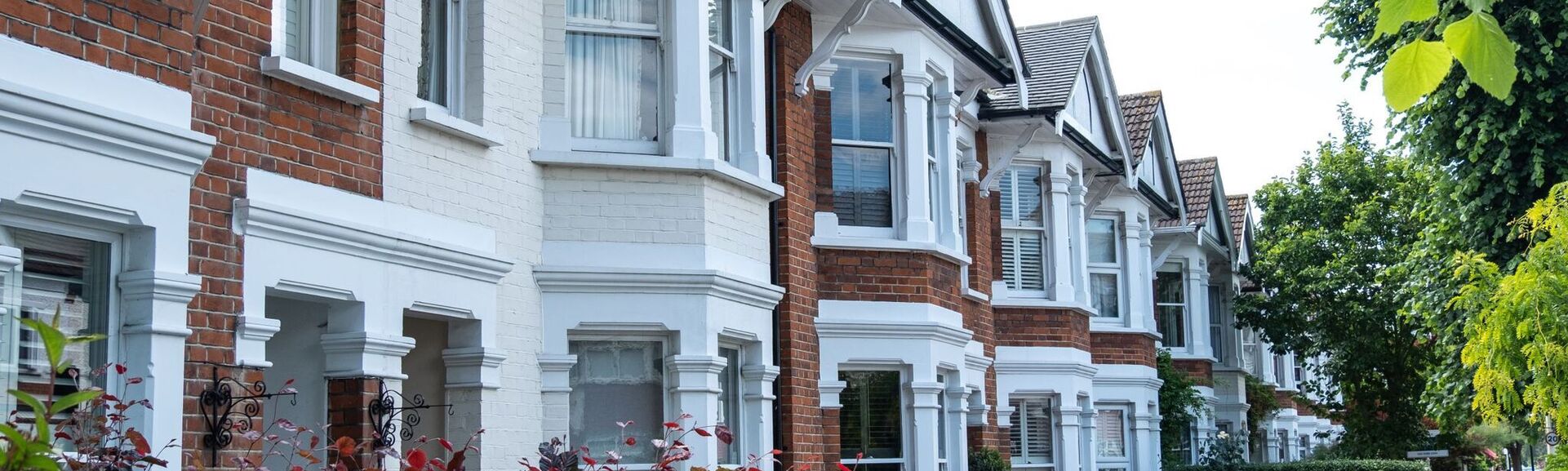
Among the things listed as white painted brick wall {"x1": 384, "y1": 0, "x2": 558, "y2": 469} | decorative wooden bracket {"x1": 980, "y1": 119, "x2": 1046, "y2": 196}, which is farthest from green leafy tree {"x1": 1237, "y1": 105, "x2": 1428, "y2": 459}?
white painted brick wall {"x1": 384, "y1": 0, "x2": 558, "y2": 469}

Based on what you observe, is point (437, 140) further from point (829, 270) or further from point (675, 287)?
point (829, 270)

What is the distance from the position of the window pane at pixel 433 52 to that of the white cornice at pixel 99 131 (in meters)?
2.43

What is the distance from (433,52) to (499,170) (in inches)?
30.4

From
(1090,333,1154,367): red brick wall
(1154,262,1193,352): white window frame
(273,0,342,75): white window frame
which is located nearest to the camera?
(273,0,342,75): white window frame

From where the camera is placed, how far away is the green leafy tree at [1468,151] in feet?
61.7

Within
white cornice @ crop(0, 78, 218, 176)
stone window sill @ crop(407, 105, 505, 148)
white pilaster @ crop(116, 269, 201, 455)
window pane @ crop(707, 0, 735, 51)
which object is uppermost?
window pane @ crop(707, 0, 735, 51)

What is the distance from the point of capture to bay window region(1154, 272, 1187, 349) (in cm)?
2995

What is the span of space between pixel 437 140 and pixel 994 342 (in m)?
10.6

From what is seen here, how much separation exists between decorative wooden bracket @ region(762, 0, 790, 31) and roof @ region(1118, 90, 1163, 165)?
1317cm

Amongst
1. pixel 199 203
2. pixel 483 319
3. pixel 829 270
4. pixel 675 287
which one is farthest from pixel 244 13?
pixel 829 270

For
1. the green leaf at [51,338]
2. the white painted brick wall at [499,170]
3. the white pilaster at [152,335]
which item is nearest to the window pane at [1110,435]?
the white painted brick wall at [499,170]

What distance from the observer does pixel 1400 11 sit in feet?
10.8

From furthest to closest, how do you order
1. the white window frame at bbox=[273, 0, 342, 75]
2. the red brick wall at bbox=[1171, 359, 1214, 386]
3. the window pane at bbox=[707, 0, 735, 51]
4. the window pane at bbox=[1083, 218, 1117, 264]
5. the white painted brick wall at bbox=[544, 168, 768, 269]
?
the red brick wall at bbox=[1171, 359, 1214, 386], the window pane at bbox=[1083, 218, 1117, 264], the window pane at bbox=[707, 0, 735, 51], the white painted brick wall at bbox=[544, 168, 768, 269], the white window frame at bbox=[273, 0, 342, 75]

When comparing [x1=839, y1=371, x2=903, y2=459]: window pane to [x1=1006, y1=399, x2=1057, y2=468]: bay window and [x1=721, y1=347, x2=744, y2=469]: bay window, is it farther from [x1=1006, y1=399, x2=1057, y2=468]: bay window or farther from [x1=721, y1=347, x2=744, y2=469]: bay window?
[x1=1006, y1=399, x2=1057, y2=468]: bay window
